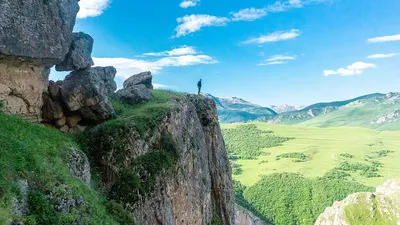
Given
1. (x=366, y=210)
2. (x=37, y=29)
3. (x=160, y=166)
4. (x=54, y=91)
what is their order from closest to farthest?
1. (x=37, y=29)
2. (x=54, y=91)
3. (x=160, y=166)
4. (x=366, y=210)

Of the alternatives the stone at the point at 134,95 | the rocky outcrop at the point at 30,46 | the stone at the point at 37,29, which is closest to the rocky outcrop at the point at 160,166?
the stone at the point at 134,95

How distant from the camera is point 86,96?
20875 mm

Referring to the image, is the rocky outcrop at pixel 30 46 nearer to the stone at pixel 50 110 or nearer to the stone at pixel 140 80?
the stone at pixel 50 110

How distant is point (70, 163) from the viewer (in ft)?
56.1

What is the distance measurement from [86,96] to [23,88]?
354cm

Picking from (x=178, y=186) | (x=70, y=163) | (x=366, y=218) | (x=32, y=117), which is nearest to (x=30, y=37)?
(x=32, y=117)

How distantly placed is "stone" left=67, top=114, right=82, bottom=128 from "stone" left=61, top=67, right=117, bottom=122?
32 centimetres

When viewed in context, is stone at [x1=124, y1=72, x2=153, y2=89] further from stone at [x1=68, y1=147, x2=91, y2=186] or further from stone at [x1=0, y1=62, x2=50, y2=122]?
stone at [x1=68, y1=147, x2=91, y2=186]

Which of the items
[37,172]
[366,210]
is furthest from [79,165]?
[366,210]

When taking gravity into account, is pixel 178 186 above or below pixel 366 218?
above

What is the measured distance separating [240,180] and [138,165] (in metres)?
182

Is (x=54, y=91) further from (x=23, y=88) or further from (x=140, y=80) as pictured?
(x=140, y=80)

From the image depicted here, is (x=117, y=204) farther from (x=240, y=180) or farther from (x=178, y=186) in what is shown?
(x=240, y=180)

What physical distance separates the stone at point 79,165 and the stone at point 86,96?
3.84 metres
